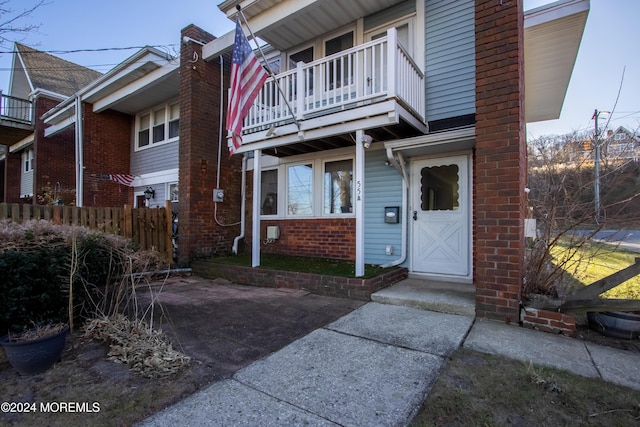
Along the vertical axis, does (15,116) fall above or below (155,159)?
above

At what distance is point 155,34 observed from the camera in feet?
28.0

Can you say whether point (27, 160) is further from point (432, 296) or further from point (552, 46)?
point (552, 46)

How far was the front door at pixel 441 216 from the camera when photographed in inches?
220

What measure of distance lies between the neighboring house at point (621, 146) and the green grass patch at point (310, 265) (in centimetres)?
349

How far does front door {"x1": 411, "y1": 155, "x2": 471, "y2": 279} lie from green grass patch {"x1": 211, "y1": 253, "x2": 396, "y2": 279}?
78 centimetres

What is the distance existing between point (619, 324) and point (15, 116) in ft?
62.7

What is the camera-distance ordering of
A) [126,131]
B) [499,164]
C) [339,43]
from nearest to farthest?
[499,164]
[339,43]
[126,131]

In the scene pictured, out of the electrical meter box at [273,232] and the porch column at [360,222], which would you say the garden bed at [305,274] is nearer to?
the porch column at [360,222]

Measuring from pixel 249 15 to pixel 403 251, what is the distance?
5856 mm

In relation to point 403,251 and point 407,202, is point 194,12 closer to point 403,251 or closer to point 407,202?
Result: point 407,202

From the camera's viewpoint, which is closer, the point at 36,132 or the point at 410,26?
the point at 410,26

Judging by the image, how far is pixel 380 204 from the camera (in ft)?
21.3

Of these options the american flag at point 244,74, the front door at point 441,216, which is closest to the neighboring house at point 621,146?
the front door at point 441,216

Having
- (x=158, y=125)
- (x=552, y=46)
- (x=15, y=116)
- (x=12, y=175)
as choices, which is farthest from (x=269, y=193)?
(x=12, y=175)
